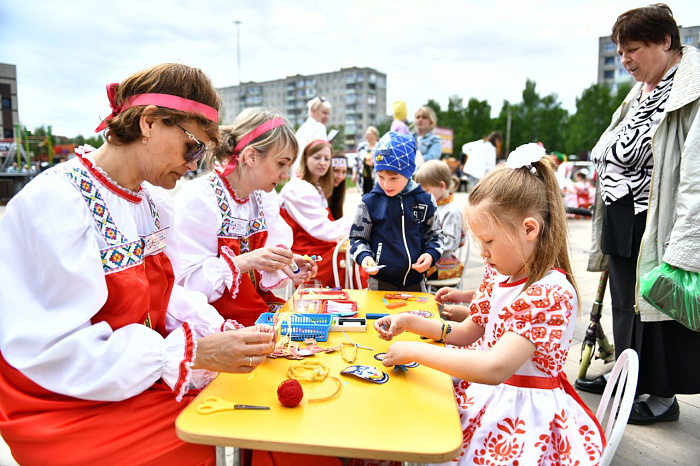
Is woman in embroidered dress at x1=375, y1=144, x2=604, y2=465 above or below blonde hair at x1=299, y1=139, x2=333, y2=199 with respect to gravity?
below

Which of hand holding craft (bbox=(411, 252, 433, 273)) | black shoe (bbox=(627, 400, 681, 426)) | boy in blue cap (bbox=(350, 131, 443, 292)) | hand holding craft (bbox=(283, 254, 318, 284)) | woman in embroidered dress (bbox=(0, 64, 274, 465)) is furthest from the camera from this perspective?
boy in blue cap (bbox=(350, 131, 443, 292))

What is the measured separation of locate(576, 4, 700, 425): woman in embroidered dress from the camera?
220 centimetres

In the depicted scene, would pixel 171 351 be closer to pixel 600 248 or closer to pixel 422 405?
pixel 422 405

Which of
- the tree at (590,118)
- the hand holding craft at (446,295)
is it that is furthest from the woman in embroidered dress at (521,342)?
the tree at (590,118)

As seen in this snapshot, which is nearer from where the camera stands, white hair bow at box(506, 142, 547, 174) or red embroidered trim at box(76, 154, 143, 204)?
red embroidered trim at box(76, 154, 143, 204)

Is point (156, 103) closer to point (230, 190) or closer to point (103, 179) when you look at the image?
point (103, 179)

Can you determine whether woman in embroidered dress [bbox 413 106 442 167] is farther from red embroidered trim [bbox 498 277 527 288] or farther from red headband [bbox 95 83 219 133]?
red headband [bbox 95 83 219 133]

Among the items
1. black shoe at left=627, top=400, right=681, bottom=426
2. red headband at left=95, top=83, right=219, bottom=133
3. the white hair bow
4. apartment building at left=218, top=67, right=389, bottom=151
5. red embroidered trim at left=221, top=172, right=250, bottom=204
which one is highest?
apartment building at left=218, top=67, right=389, bottom=151

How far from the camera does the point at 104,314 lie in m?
1.40

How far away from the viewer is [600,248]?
2984 millimetres

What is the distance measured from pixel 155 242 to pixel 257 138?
3.38 ft

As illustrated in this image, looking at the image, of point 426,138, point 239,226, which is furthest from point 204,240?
point 426,138

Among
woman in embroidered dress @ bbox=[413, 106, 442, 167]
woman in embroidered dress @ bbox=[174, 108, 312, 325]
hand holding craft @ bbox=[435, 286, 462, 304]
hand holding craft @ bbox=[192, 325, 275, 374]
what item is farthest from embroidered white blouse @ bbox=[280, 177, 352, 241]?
woman in embroidered dress @ bbox=[413, 106, 442, 167]

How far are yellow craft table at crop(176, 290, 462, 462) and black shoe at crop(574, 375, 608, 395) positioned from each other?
82.7 inches
